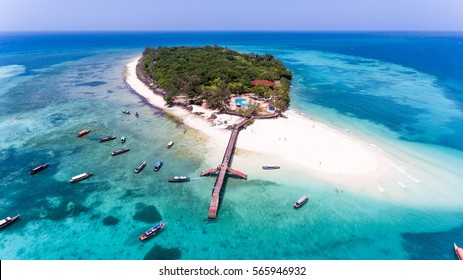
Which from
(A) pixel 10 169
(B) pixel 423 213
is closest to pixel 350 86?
(B) pixel 423 213

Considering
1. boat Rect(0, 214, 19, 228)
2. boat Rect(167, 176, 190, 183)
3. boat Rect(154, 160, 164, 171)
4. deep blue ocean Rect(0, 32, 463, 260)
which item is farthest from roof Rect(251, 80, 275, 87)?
boat Rect(0, 214, 19, 228)

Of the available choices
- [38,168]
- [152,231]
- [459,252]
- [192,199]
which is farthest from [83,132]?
[459,252]

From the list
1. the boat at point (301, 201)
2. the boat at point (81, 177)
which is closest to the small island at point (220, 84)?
the boat at point (301, 201)

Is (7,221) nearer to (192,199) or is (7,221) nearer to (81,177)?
(81,177)

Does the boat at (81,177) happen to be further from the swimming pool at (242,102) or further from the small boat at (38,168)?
the swimming pool at (242,102)

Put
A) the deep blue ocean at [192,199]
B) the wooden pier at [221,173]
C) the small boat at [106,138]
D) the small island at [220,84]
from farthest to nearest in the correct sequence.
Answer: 1. the small island at [220,84]
2. the small boat at [106,138]
3. the wooden pier at [221,173]
4. the deep blue ocean at [192,199]

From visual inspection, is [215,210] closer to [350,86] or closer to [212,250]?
[212,250]

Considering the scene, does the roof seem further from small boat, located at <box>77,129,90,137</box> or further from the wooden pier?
small boat, located at <box>77,129,90,137</box>
